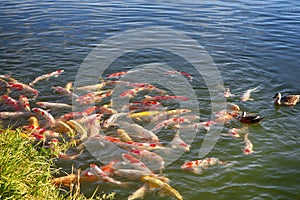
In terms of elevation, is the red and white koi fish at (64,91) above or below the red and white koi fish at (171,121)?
above

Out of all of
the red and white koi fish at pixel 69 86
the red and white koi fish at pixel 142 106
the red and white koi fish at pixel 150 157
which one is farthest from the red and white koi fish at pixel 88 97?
the red and white koi fish at pixel 150 157

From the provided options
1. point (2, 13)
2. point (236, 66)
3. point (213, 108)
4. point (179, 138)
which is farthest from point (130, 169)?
point (2, 13)

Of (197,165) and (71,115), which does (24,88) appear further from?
(197,165)

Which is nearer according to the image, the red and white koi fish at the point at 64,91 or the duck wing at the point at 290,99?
the duck wing at the point at 290,99

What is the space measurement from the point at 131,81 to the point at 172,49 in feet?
11.4

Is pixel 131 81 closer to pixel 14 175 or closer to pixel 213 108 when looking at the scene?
pixel 213 108

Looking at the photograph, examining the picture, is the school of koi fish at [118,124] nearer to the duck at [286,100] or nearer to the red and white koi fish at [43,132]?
the red and white koi fish at [43,132]

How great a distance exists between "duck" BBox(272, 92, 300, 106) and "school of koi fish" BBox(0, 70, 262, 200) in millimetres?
762

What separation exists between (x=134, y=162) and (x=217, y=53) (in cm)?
730

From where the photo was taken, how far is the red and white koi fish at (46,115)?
830 cm

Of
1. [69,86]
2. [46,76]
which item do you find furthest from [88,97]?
[46,76]

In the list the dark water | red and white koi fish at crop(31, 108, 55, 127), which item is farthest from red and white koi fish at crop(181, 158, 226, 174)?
red and white koi fish at crop(31, 108, 55, 127)

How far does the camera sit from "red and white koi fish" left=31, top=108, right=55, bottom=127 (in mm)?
8305

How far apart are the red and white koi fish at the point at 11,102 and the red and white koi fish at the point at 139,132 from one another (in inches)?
110
